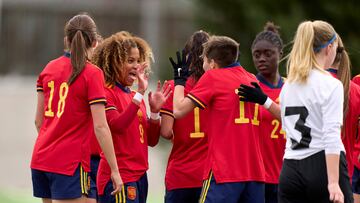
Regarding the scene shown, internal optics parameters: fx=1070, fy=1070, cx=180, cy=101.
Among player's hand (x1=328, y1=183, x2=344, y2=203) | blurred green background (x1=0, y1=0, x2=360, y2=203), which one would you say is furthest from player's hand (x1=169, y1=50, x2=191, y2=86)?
blurred green background (x1=0, y1=0, x2=360, y2=203)

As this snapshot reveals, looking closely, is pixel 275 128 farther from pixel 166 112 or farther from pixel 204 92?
pixel 204 92

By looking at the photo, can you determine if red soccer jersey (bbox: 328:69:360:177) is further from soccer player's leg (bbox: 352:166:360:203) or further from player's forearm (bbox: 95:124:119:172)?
player's forearm (bbox: 95:124:119:172)

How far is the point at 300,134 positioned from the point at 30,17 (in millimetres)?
24449

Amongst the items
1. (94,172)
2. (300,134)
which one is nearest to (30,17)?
(94,172)

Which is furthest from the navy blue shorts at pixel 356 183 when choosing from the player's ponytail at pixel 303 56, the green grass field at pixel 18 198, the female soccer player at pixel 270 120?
the green grass field at pixel 18 198

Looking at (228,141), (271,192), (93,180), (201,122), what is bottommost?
(271,192)

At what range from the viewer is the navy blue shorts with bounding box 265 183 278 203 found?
940cm

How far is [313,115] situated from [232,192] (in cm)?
118

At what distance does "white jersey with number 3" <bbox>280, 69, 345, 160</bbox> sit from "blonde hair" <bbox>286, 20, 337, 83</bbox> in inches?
2.0

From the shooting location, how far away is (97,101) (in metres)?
8.27

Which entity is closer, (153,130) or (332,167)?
(332,167)

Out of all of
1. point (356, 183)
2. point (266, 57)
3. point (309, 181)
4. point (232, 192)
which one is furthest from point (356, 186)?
point (309, 181)

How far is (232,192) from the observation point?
823cm

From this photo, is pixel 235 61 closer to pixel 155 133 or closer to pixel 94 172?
pixel 155 133
